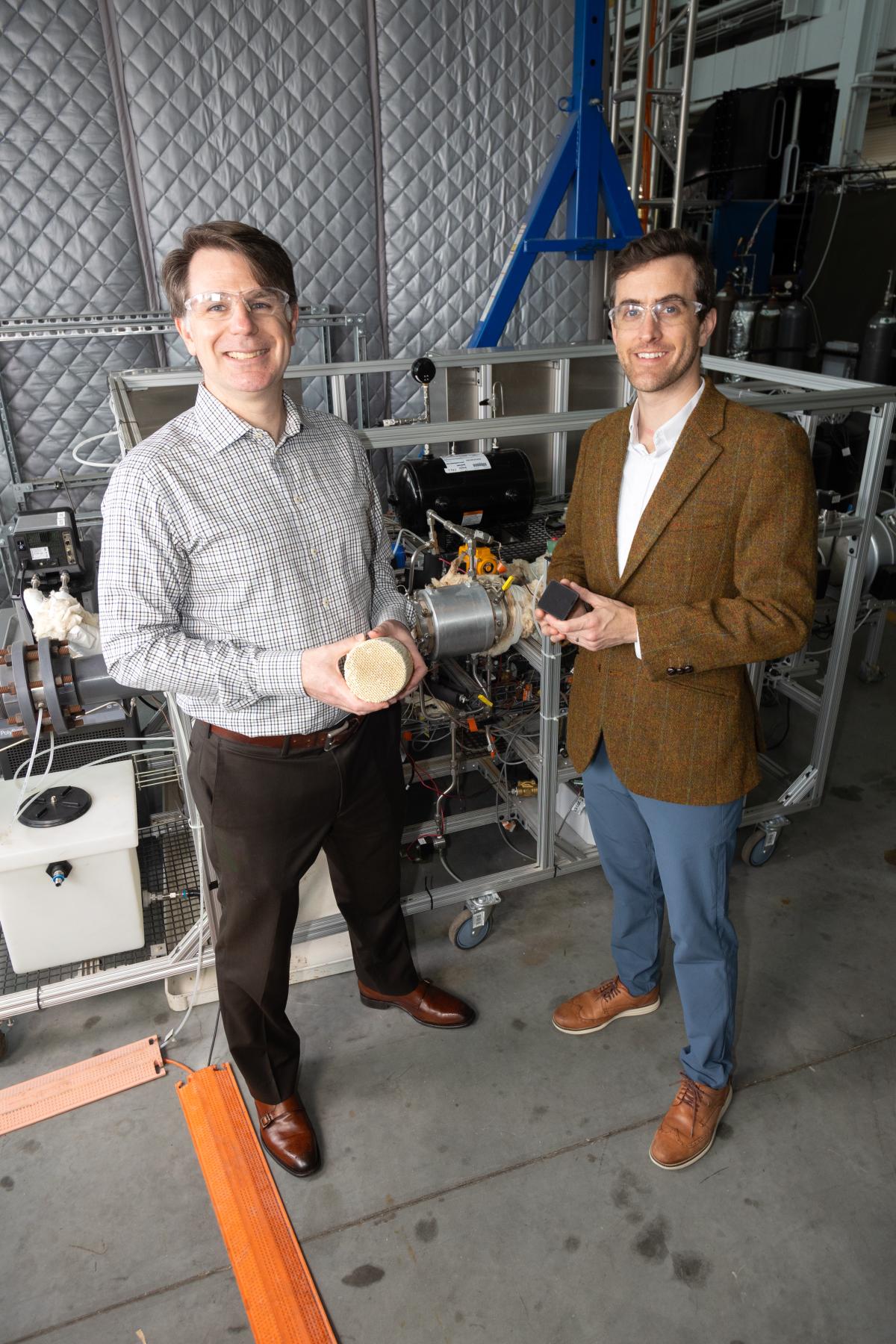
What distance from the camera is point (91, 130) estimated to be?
3.79m

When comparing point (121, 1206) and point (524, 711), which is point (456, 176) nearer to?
point (524, 711)

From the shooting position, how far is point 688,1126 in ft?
5.46

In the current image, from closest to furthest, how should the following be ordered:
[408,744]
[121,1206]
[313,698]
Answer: [313,698] < [121,1206] < [408,744]

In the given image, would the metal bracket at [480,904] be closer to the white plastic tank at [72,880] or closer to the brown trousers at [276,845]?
the brown trousers at [276,845]

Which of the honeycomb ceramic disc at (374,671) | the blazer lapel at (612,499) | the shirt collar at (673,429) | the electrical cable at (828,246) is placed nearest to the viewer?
the honeycomb ceramic disc at (374,671)

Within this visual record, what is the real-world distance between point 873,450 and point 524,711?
109cm

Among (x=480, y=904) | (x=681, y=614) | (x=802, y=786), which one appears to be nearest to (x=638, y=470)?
(x=681, y=614)

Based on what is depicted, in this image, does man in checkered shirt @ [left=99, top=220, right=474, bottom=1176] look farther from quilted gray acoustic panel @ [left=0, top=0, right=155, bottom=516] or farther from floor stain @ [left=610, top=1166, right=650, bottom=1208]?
Answer: quilted gray acoustic panel @ [left=0, top=0, right=155, bottom=516]

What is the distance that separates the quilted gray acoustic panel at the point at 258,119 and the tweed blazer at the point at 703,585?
326 cm

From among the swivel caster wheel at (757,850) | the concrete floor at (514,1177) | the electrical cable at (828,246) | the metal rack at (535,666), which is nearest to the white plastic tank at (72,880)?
the metal rack at (535,666)

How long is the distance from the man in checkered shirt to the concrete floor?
215mm

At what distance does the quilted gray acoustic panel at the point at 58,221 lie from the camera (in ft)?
12.0

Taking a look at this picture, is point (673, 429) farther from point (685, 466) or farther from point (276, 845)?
point (276, 845)

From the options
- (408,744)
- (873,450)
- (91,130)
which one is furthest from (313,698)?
(91,130)
